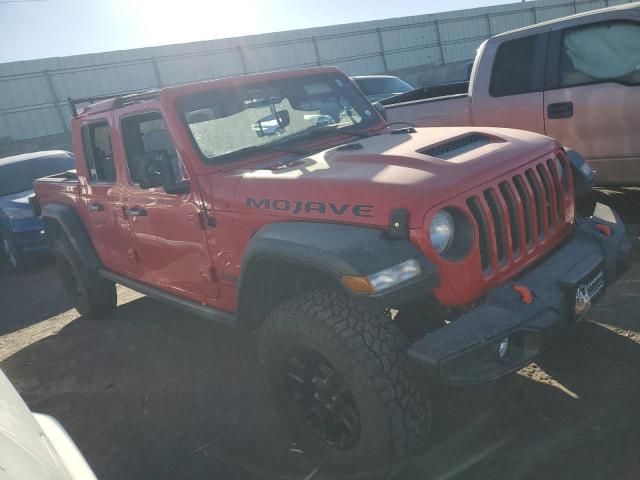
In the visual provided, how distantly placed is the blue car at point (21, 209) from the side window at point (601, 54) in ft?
20.4

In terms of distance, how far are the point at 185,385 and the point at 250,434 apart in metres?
0.82

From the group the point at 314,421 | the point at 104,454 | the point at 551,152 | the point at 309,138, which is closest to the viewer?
the point at 314,421

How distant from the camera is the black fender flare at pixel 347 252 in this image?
199cm

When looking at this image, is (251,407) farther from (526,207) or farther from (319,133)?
(526,207)

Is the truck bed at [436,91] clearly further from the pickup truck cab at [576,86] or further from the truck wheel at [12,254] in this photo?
the truck wheel at [12,254]

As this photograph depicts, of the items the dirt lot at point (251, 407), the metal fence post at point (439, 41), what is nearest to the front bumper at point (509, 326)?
the dirt lot at point (251, 407)

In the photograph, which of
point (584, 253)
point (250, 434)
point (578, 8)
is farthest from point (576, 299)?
point (578, 8)

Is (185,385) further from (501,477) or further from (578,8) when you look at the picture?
(578,8)

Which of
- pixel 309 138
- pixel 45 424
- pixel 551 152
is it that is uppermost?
pixel 309 138

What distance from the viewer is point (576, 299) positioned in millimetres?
2252

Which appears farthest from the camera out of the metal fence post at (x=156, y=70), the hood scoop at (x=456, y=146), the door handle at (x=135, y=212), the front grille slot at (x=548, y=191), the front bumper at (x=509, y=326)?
the metal fence post at (x=156, y=70)

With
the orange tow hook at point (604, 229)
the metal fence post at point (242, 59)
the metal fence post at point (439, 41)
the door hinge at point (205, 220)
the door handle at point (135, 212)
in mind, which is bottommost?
the orange tow hook at point (604, 229)

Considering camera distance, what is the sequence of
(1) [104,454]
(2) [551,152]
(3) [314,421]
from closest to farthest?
1. (3) [314,421]
2. (2) [551,152]
3. (1) [104,454]

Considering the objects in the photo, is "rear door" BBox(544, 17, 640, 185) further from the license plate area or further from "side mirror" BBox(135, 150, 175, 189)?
"side mirror" BBox(135, 150, 175, 189)
